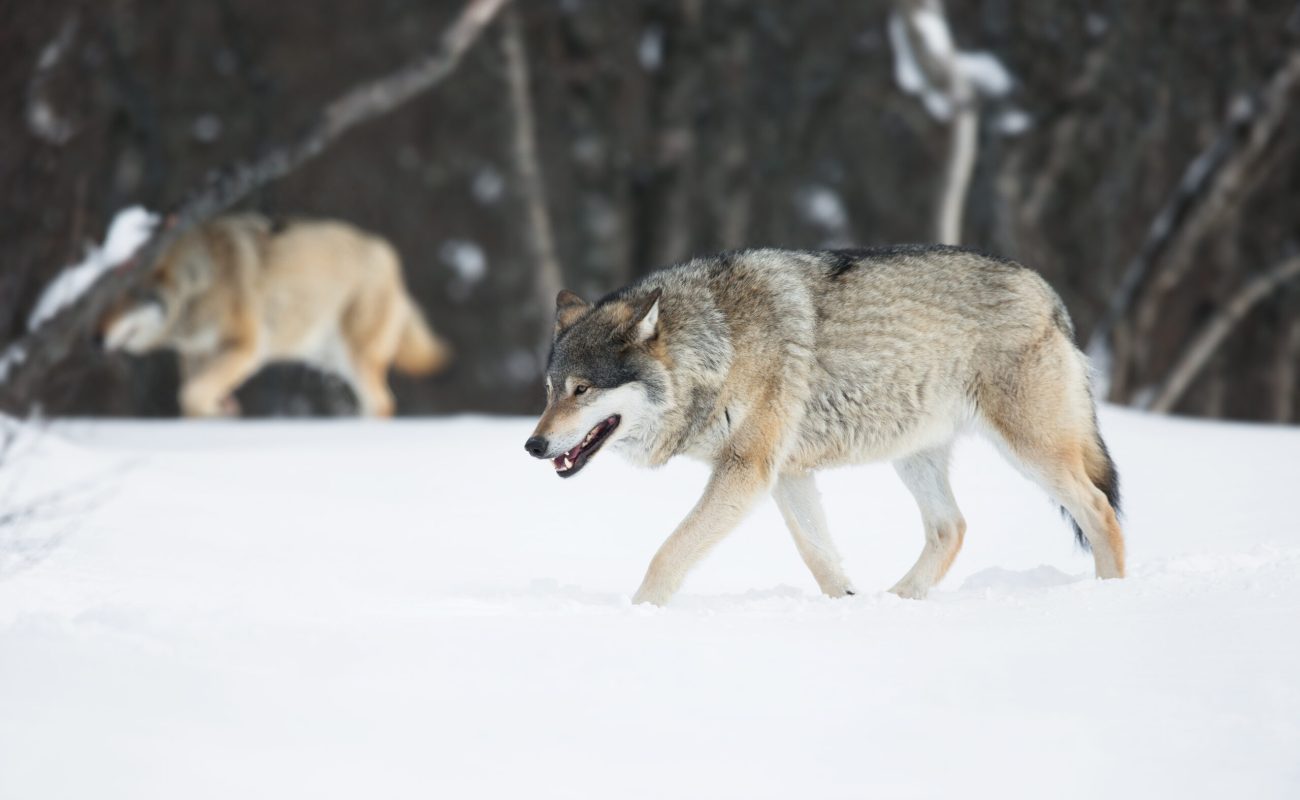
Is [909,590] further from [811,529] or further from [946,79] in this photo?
[946,79]

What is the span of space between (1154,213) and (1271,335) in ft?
10.3

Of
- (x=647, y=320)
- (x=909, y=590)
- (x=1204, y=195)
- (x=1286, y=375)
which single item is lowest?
(x=1286, y=375)

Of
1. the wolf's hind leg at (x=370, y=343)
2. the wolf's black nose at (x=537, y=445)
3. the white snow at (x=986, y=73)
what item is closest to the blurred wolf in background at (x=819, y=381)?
the wolf's black nose at (x=537, y=445)

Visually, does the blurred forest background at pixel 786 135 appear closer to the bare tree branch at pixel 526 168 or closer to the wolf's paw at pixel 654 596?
the bare tree branch at pixel 526 168

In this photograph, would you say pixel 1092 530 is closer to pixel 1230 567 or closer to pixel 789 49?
pixel 1230 567

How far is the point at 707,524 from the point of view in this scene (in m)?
5.72

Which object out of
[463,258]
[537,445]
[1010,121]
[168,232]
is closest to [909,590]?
[537,445]

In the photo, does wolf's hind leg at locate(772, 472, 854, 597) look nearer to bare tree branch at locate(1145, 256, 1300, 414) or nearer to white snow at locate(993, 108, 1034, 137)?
white snow at locate(993, 108, 1034, 137)

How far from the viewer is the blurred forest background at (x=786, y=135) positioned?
15.4 m

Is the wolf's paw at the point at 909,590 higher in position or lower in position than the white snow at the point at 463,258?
higher

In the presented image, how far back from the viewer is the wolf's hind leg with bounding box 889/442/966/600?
632 centimetres

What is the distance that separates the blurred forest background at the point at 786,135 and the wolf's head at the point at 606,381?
5478 millimetres

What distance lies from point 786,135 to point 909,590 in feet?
51.6

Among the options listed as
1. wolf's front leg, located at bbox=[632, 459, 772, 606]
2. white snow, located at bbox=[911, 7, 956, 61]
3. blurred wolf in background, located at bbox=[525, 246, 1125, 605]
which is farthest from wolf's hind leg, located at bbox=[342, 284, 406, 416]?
wolf's front leg, located at bbox=[632, 459, 772, 606]
